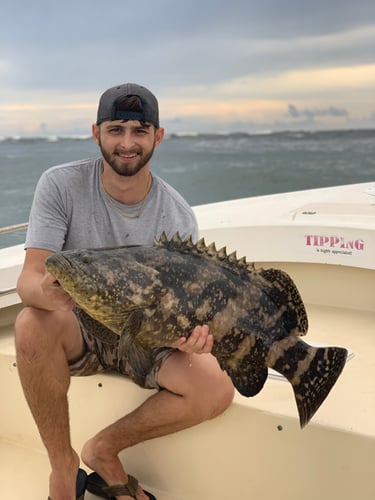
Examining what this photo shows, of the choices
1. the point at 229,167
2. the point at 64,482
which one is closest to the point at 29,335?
the point at 64,482

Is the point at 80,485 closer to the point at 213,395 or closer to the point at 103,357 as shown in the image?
the point at 103,357

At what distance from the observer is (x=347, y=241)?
3.91 metres

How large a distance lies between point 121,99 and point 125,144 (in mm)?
185

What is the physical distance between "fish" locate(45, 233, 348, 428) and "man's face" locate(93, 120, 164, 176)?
53 cm

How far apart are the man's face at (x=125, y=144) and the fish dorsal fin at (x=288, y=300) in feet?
2.61

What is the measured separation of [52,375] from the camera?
238 centimetres

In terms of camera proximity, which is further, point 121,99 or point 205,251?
point 121,99

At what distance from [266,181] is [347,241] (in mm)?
37476

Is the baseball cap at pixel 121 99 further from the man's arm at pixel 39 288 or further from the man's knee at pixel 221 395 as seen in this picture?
the man's knee at pixel 221 395

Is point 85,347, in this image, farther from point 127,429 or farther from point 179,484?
point 179,484

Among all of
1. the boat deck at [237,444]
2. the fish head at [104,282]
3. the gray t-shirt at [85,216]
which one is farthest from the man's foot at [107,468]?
the gray t-shirt at [85,216]

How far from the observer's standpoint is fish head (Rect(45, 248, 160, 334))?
1967 mm

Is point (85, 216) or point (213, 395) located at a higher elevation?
point (85, 216)

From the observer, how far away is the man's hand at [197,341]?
2074mm
